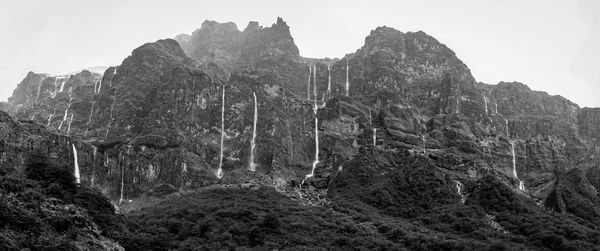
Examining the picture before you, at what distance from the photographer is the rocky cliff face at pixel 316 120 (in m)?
102

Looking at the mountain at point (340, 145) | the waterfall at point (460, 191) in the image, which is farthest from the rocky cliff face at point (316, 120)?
the waterfall at point (460, 191)

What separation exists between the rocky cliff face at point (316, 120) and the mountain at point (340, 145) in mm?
321

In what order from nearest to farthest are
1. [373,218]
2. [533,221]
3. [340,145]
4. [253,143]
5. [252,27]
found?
[373,218] → [533,221] → [253,143] → [340,145] → [252,27]

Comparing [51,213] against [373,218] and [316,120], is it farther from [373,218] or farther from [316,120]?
[316,120]

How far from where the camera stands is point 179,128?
367ft

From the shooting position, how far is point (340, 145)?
116 meters

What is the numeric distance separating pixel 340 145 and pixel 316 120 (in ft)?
31.2

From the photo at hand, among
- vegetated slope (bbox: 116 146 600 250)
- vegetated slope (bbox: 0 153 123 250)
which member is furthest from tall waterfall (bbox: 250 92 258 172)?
vegetated slope (bbox: 0 153 123 250)

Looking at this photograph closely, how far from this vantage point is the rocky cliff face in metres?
102

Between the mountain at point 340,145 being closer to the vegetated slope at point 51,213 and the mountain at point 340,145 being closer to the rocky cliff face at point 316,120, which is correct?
the rocky cliff face at point 316,120

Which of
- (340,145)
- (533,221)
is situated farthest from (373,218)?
(340,145)

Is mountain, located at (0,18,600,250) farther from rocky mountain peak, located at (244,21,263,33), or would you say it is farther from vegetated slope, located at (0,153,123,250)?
rocky mountain peak, located at (244,21,263,33)

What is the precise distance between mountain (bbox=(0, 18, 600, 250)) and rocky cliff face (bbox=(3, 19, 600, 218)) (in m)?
0.32

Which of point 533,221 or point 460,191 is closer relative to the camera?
point 533,221
